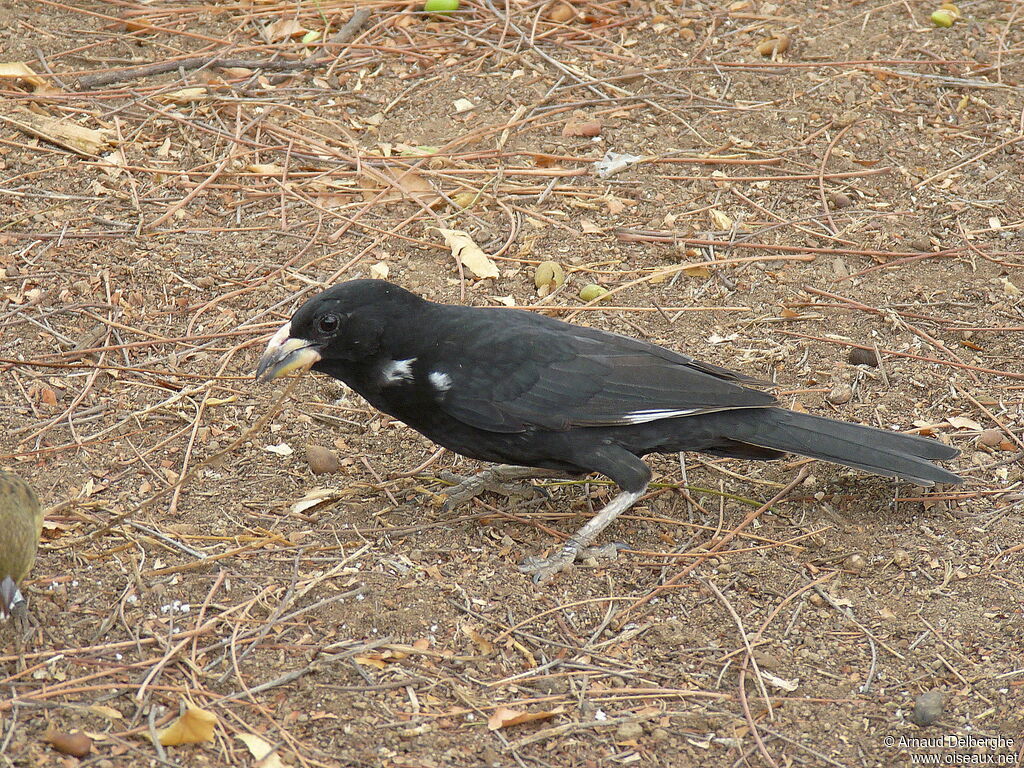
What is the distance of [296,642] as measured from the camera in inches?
145

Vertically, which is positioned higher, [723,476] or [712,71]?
[712,71]

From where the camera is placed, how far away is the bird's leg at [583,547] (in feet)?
13.9

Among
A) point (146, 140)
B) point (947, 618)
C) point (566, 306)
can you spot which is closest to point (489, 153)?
point (566, 306)

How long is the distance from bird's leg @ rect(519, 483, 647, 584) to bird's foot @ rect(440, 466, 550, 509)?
42 cm

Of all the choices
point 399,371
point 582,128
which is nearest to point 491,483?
point 399,371

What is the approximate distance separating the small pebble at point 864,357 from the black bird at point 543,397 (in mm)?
781

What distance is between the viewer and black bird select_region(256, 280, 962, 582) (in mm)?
4430

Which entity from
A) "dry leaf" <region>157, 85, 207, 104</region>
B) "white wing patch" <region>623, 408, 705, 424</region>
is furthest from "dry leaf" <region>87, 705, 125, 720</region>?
"dry leaf" <region>157, 85, 207, 104</region>

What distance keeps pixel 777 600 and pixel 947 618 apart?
59 cm

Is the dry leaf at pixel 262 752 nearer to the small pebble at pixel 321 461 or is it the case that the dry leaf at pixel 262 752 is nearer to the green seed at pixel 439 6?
the small pebble at pixel 321 461

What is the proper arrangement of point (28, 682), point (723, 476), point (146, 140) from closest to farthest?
point (28, 682)
point (723, 476)
point (146, 140)

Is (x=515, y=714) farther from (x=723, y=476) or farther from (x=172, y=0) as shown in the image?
(x=172, y=0)

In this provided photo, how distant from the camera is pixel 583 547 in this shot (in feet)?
14.4

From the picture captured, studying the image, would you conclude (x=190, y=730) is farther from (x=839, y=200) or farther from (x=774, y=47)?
(x=774, y=47)
